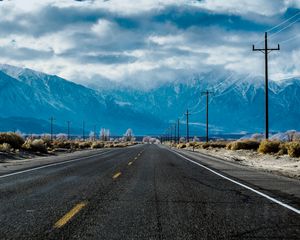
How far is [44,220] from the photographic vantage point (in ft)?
28.8

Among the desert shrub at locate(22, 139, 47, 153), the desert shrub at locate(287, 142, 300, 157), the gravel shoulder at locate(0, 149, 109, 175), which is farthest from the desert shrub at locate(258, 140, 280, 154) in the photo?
the desert shrub at locate(22, 139, 47, 153)

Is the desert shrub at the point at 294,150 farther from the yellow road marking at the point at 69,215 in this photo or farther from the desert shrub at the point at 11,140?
the desert shrub at the point at 11,140

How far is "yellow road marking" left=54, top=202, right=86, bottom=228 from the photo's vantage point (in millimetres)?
8398

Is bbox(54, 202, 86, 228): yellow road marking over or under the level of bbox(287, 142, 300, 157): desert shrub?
under

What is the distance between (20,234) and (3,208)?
2548mm

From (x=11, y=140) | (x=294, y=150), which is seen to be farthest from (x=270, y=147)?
(x=11, y=140)

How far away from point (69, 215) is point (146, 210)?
158cm

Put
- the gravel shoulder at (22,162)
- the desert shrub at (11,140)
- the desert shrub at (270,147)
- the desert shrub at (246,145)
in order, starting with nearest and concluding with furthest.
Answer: the gravel shoulder at (22,162) < the desert shrub at (270,147) < the desert shrub at (11,140) < the desert shrub at (246,145)

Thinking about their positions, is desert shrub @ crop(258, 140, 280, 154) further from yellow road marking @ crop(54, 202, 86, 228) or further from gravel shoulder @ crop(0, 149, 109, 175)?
yellow road marking @ crop(54, 202, 86, 228)

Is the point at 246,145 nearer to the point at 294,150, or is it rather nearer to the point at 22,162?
the point at 294,150

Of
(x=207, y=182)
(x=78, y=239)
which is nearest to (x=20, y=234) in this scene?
(x=78, y=239)

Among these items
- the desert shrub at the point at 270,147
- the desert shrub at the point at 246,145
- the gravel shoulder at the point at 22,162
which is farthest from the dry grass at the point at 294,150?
the desert shrub at the point at 246,145

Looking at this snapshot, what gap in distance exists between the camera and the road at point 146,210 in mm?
7879

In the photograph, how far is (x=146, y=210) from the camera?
9969 mm
